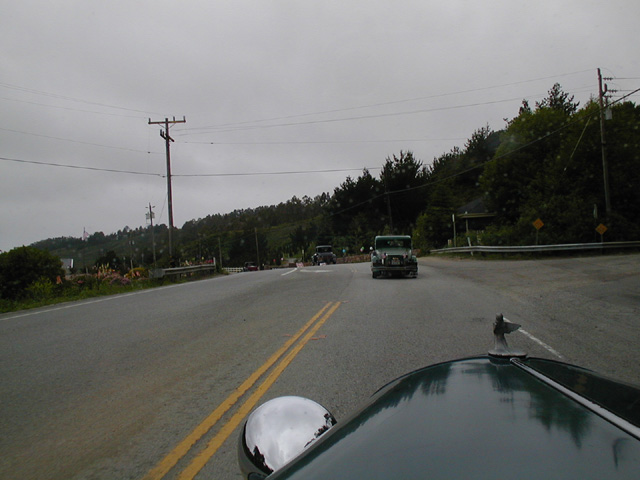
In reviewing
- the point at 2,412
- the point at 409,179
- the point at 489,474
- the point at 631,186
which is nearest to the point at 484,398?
the point at 489,474

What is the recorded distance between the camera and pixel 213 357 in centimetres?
651

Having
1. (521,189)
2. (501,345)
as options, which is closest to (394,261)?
(501,345)

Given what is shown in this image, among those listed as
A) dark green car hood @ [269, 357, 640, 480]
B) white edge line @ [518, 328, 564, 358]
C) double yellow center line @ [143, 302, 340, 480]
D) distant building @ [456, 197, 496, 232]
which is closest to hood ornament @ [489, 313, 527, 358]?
dark green car hood @ [269, 357, 640, 480]

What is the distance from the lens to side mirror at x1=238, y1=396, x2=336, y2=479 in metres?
1.51

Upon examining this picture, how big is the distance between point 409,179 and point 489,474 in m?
67.9

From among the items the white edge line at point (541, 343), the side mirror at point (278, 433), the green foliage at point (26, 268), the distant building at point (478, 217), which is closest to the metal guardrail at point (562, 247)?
the distant building at point (478, 217)

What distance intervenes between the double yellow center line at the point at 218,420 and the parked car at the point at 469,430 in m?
1.89

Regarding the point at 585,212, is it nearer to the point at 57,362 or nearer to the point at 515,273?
the point at 515,273

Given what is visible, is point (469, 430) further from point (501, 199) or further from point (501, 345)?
point (501, 199)

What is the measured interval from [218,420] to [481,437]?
334 centimetres

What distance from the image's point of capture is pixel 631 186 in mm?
34594

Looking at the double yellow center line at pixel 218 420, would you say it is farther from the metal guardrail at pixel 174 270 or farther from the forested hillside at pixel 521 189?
the forested hillside at pixel 521 189

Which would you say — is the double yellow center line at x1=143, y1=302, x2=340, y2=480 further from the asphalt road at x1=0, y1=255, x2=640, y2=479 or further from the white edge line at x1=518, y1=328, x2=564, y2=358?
the white edge line at x1=518, y1=328, x2=564, y2=358

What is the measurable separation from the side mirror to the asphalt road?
1.75 meters
